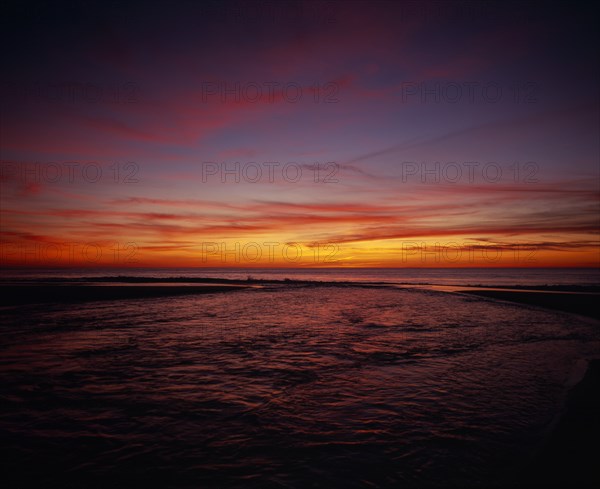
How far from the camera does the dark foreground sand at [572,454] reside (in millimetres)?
4363

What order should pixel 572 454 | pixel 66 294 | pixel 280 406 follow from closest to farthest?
pixel 572 454, pixel 280 406, pixel 66 294

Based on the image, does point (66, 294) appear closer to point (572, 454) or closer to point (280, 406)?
point (280, 406)

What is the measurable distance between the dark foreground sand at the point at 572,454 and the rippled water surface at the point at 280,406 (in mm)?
238

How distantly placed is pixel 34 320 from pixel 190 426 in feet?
56.0

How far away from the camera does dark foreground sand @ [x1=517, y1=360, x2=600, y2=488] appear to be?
436 cm

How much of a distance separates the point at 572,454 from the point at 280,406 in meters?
4.72

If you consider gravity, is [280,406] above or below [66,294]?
below

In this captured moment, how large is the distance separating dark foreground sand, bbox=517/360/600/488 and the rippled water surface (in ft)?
0.78

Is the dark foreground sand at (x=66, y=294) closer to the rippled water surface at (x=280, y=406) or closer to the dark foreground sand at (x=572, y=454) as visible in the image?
the rippled water surface at (x=280, y=406)

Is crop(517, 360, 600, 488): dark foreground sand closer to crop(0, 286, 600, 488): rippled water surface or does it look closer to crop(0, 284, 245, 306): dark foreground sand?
crop(0, 286, 600, 488): rippled water surface

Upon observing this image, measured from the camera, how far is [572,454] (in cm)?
497

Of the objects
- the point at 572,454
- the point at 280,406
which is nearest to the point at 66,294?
the point at 280,406

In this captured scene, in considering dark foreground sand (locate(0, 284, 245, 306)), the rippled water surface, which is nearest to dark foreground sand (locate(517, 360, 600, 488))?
the rippled water surface

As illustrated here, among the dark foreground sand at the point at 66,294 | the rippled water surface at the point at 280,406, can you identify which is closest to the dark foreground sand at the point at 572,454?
the rippled water surface at the point at 280,406
